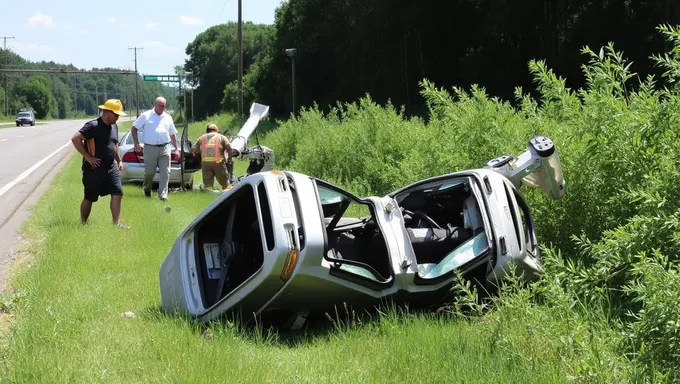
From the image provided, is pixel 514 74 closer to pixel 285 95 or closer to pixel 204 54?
pixel 285 95

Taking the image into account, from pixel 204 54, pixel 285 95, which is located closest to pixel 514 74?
pixel 285 95

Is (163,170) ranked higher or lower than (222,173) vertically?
higher

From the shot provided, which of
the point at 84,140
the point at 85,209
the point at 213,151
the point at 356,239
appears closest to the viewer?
the point at 356,239

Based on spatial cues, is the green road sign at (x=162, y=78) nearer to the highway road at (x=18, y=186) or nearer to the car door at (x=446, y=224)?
the highway road at (x=18, y=186)

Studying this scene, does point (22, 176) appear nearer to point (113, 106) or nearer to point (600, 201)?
point (113, 106)

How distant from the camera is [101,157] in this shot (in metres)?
9.61

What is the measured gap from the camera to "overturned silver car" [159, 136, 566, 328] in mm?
4816

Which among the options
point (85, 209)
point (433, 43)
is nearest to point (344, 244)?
point (85, 209)

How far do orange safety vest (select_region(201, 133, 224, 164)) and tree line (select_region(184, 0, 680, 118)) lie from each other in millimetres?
11273

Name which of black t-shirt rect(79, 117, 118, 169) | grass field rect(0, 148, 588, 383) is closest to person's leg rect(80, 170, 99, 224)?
black t-shirt rect(79, 117, 118, 169)

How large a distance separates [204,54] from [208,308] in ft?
405

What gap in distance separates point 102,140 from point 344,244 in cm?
503

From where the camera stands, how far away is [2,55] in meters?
120

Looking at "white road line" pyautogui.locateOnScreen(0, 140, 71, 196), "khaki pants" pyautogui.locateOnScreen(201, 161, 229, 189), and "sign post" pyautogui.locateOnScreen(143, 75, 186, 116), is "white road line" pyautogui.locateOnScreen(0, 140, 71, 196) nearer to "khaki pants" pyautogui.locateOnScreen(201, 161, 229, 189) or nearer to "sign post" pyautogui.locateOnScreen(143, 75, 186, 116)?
"khaki pants" pyautogui.locateOnScreen(201, 161, 229, 189)
